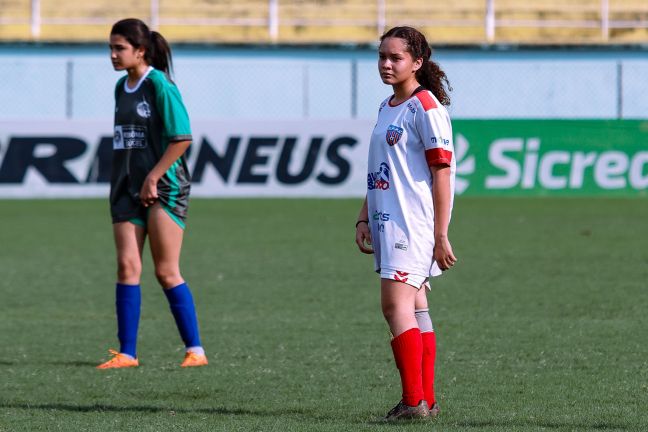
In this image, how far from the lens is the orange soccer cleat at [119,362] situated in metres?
6.66

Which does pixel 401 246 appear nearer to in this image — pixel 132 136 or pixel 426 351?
pixel 426 351

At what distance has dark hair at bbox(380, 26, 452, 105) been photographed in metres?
5.05

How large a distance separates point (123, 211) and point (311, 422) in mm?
2034

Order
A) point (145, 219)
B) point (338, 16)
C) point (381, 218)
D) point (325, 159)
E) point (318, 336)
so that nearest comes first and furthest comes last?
point (381, 218) → point (145, 219) → point (318, 336) → point (325, 159) → point (338, 16)

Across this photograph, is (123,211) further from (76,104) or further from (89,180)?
(76,104)

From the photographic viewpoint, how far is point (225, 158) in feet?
63.6

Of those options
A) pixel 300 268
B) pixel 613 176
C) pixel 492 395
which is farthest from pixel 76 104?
pixel 492 395

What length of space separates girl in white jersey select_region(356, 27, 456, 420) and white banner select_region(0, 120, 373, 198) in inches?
558

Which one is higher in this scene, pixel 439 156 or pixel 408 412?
pixel 439 156

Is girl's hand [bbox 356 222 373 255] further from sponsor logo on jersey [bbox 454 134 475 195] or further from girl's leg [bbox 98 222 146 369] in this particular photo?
→ sponsor logo on jersey [bbox 454 134 475 195]

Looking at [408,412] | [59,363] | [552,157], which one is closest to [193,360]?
[59,363]

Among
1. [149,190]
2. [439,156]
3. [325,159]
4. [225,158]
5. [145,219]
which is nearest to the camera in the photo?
[439,156]

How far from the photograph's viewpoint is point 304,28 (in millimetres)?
26734

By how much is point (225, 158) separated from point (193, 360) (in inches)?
502
